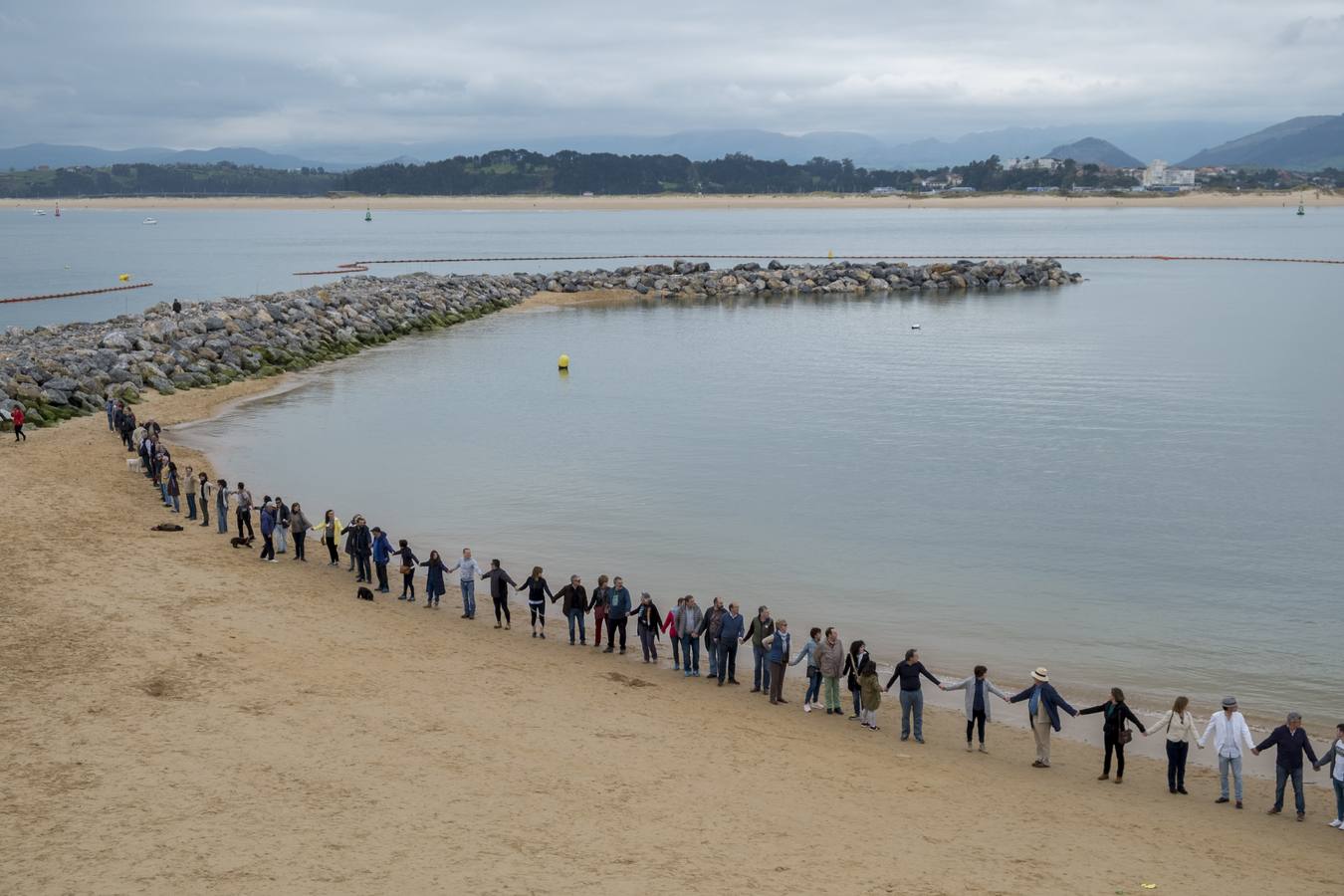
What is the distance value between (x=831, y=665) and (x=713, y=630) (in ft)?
6.00

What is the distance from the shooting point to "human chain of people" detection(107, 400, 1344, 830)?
13031mm

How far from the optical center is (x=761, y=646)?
15953 millimetres

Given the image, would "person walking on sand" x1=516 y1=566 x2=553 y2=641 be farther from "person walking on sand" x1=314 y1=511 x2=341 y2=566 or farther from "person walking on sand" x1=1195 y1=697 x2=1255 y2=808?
"person walking on sand" x1=1195 y1=697 x2=1255 y2=808

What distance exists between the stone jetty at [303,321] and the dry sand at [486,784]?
20.7m

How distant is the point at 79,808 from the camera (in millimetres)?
10977

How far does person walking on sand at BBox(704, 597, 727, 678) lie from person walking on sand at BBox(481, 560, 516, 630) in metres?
3.37

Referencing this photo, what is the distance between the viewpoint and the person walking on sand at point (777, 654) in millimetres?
15633

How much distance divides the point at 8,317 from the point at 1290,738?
251ft

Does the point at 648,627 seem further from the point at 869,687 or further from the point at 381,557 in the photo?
Result: the point at 381,557

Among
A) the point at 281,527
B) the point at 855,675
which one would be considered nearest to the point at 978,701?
the point at 855,675

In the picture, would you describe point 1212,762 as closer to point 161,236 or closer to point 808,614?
point 808,614

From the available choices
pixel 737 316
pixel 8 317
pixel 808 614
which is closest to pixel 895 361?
pixel 737 316

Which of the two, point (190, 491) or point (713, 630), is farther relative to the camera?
point (190, 491)

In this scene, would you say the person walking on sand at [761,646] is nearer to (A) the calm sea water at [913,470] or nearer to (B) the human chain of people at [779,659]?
(B) the human chain of people at [779,659]
